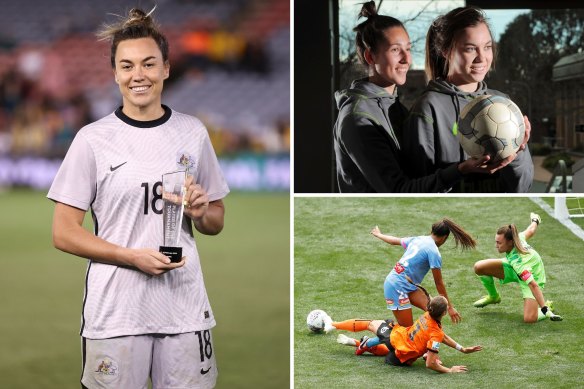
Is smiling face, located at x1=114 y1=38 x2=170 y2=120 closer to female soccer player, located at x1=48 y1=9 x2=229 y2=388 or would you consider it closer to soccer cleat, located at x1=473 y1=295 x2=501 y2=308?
female soccer player, located at x1=48 y1=9 x2=229 y2=388

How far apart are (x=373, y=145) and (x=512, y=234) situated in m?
0.66

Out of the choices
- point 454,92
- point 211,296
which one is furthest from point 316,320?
point 211,296

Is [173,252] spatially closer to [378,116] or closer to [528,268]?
[378,116]

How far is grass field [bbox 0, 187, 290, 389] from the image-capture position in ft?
17.3

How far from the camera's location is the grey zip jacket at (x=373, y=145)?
4.08 metres

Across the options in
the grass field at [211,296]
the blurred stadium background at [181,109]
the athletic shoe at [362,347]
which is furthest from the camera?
the blurred stadium background at [181,109]

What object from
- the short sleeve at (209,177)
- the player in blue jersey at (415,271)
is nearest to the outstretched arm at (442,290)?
the player in blue jersey at (415,271)

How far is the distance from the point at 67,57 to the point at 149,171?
9570 mm

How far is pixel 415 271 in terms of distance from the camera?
4.13 m

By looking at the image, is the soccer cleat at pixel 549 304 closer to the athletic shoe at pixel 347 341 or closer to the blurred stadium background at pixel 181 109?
the athletic shoe at pixel 347 341

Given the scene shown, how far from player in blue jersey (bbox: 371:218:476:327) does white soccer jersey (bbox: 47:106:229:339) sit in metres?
0.98

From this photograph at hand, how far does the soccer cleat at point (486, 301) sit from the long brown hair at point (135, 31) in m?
1.56

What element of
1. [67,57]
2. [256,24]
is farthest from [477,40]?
[67,57]

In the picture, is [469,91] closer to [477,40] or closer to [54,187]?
[477,40]
